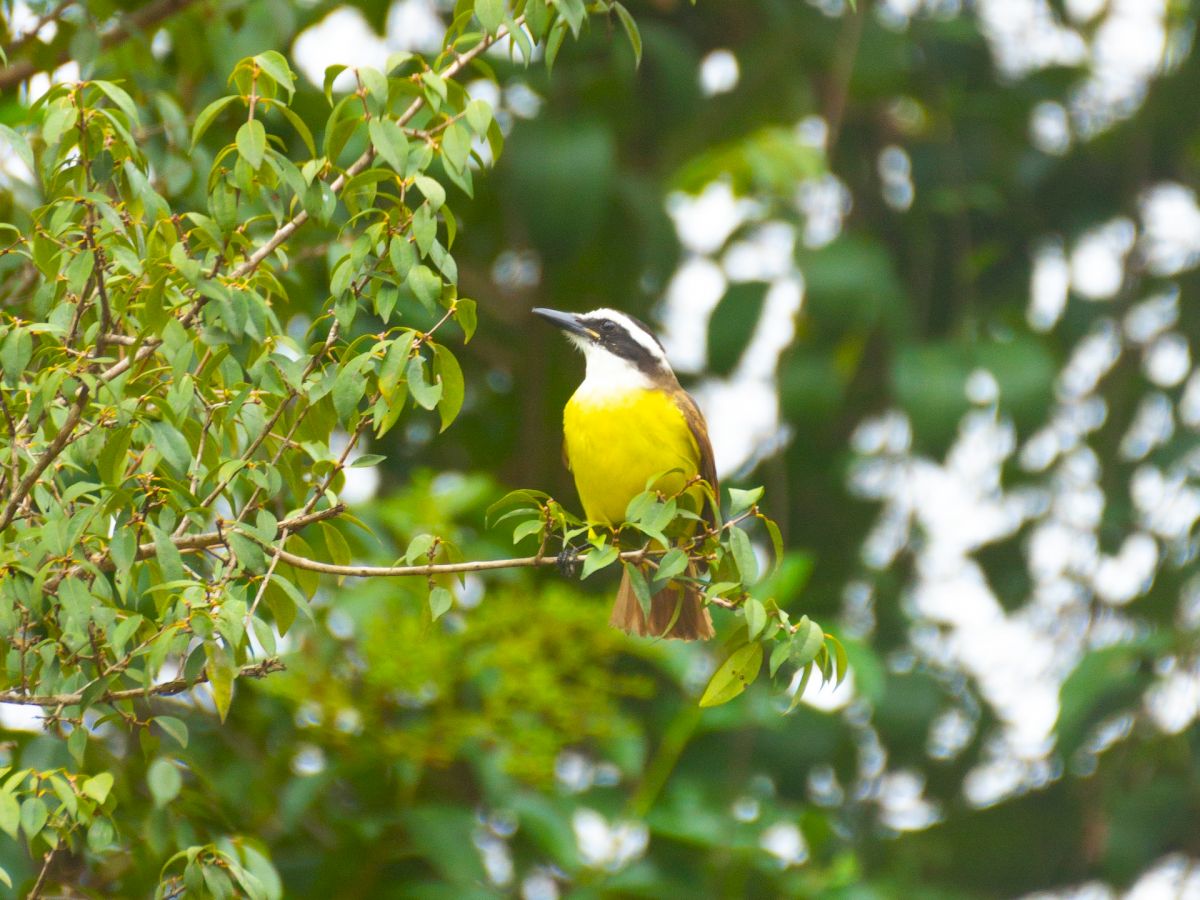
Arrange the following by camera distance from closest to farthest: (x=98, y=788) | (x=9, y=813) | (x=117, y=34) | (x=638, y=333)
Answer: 1. (x=9, y=813)
2. (x=98, y=788)
3. (x=117, y=34)
4. (x=638, y=333)

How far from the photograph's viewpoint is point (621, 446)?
346 centimetres

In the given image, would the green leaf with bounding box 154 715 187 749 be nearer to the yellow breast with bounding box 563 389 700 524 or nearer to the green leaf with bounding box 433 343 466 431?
the green leaf with bounding box 433 343 466 431

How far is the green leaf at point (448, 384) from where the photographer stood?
2.01 m

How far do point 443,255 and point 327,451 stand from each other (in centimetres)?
35

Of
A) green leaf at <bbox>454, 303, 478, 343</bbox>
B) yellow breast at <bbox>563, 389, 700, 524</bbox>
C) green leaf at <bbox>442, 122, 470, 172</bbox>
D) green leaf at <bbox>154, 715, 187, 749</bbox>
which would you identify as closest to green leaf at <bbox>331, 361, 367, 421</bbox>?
green leaf at <bbox>454, 303, 478, 343</bbox>

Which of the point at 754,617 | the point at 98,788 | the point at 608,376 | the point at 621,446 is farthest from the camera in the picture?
the point at 608,376

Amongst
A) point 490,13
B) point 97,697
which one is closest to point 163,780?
point 97,697

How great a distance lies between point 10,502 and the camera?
1787 mm

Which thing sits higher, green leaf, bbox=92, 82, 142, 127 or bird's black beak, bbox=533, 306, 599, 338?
green leaf, bbox=92, 82, 142, 127

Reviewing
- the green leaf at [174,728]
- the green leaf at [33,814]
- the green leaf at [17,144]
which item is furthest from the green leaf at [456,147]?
the green leaf at [33,814]

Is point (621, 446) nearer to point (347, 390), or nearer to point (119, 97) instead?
point (347, 390)

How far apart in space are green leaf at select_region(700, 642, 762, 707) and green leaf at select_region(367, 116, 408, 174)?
70cm

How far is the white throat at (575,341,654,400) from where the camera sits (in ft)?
11.7

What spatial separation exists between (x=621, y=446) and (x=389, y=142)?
162 centimetres
